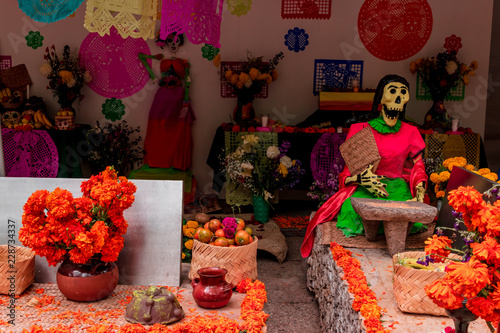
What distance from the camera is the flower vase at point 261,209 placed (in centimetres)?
568

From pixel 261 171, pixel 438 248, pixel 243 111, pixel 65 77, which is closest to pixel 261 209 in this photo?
pixel 261 171

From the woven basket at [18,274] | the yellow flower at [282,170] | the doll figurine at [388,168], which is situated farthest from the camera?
the yellow flower at [282,170]

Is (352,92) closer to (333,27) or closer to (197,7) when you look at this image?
(333,27)

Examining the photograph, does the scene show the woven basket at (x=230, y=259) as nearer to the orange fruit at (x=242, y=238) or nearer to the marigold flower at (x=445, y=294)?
the orange fruit at (x=242, y=238)

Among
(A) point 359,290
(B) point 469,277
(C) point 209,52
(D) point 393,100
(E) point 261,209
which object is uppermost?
(C) point 209,52

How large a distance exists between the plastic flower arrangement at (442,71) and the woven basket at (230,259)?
14.8ft

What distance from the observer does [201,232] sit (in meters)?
2.74

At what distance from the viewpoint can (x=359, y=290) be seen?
9.30 feet

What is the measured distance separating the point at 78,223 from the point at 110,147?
426 cm

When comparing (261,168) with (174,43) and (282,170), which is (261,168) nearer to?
(282,170)

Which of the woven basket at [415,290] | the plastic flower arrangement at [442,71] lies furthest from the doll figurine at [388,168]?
the plastic flower arrangement at [442,71]

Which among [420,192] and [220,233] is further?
[420,192]

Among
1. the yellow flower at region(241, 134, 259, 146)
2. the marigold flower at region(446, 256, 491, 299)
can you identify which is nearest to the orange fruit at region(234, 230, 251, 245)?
the marigold flower at region(446, 256, 491, 299)

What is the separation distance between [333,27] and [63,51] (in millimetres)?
3529
